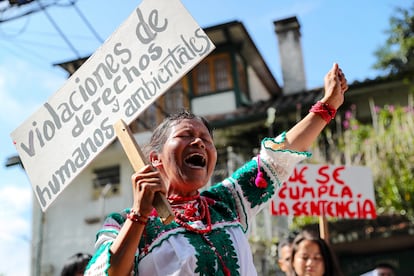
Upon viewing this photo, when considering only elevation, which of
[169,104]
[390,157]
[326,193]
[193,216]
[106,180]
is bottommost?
[193,216]

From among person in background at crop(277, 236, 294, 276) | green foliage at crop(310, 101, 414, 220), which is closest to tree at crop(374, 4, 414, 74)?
green foliage at crop(310, 101, 414, 220)

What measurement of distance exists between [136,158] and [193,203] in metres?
0.34

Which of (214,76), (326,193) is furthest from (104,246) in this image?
(214,76)

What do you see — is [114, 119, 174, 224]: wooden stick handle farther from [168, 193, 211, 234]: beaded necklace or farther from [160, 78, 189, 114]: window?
[160, 78, 189, 114]: window

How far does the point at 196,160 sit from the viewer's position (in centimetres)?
221

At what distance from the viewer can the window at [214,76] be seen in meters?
14.5

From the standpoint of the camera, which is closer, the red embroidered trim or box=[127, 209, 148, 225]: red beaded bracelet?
box=[127, 209, 148, 225]: red beaded bracelet

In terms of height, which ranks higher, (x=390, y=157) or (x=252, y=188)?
(x=390, y=157)

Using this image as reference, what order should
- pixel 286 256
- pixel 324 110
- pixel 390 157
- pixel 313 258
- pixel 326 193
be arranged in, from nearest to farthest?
pixel 324 110
pixel 313 258
pixel 286 256
pixel 326 193
pixel 390 157

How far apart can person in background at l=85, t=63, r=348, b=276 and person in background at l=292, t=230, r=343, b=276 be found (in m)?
1.70

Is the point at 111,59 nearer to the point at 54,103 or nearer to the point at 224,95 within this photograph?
the point at 54,103

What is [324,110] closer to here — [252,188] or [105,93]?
[252,188]

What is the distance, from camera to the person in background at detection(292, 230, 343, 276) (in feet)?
13.2

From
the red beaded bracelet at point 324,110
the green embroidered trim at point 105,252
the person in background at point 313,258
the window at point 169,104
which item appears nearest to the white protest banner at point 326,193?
the person in background at point 313,258
